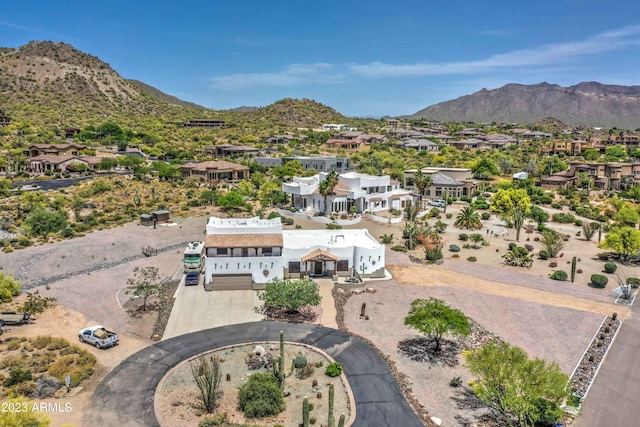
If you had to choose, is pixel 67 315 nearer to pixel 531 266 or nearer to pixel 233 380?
pixel 233 380

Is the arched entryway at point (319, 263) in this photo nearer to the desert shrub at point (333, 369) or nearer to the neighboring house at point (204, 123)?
the desert shrub at point (333, 369)

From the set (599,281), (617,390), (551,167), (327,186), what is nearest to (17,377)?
(617,390)

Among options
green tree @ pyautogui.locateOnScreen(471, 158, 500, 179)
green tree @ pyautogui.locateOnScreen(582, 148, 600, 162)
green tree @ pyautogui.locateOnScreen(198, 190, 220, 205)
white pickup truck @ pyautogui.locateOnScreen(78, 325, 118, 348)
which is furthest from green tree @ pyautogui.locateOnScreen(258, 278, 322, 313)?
green tree @ pyautogui.locateOnScreen(582, 148, 600, 162)

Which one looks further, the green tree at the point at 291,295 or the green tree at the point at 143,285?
the green tree at the point at 143,285

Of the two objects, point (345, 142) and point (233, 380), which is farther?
point (345, 142)

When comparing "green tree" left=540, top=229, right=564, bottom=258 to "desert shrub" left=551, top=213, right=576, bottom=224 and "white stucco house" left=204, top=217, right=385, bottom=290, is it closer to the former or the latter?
"desert shrub" left=551, top=213, right=576, bottom=224

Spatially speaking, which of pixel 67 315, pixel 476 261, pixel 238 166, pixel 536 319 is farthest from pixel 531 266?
pixel 238 166

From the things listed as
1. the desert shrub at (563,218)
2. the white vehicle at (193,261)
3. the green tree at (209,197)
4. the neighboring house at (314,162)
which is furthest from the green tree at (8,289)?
the neighboring house at (314,162)
